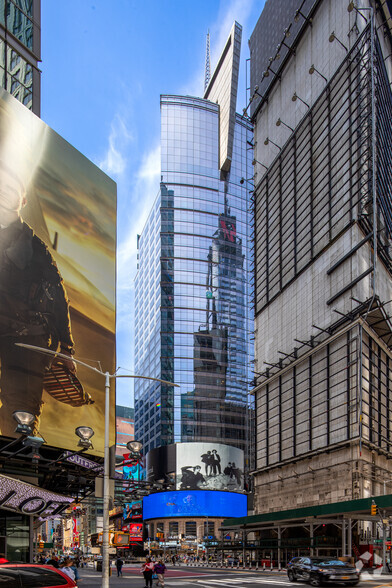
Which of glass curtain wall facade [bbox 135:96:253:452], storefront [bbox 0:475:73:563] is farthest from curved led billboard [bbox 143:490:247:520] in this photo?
storefront [bbox 0:475:73:563]

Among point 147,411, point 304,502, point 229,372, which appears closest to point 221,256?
point 229,372

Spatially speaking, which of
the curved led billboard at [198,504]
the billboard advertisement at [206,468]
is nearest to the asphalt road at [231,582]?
the curved led billboard at [198,504]

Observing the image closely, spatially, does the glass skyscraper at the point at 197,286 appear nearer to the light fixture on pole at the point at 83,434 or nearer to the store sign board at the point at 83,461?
the store sign board at the point at 83,461

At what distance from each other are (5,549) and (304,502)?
42994 mm

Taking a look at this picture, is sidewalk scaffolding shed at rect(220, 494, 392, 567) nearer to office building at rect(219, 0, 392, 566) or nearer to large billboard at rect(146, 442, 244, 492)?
office building at rect(219, 0, 392, 566)

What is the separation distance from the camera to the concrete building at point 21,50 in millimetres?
51875

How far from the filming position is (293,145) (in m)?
84.9

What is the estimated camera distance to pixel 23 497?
92.0 feet

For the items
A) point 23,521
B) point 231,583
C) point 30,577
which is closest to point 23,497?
point 23,521

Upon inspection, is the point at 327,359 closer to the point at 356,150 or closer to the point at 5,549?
the point at 356,150

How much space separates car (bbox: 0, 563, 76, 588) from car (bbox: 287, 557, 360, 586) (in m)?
14.0

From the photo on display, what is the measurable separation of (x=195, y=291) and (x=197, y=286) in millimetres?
1409

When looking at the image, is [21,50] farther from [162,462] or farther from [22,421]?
[162,462]

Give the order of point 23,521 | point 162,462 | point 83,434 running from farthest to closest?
1. point 162,462
2. point 23,521
3. point 83,434
